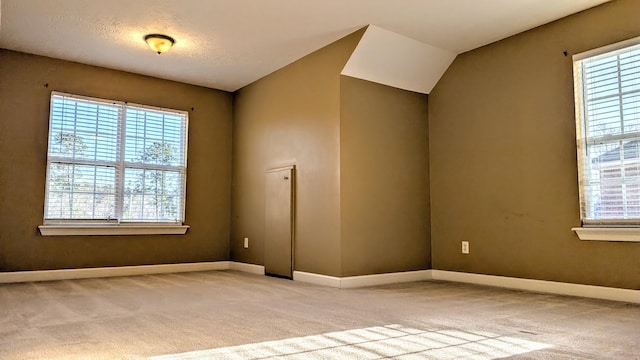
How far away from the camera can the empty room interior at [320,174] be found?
3.12 metres

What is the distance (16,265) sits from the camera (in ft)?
15.1

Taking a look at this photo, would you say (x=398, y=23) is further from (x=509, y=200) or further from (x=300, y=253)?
(x=300, y=253)

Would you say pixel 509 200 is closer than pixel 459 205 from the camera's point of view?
Yes

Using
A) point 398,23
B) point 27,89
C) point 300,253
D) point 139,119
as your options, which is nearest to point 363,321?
point 300,253

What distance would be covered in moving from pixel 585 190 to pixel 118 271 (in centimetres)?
472

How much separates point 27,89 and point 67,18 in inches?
49.7

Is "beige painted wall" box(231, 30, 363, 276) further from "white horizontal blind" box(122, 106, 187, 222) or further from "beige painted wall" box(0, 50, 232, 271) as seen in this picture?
"white horizontal blind" box(122, 106, 187, 222)

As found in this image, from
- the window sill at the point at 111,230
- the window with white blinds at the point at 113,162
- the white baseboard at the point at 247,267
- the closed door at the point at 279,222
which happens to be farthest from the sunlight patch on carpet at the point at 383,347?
the window with white blinds at the point at 113,162

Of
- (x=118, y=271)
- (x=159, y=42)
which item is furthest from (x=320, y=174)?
(x=118, y=271)

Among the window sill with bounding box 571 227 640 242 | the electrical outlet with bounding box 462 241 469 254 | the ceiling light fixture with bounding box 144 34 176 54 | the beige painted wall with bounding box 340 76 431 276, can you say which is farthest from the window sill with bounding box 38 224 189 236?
the window sill with bounding box 571 227 640 242

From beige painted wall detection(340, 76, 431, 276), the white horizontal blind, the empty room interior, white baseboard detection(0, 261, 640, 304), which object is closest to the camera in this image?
the empty room interior

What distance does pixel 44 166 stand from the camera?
4.80 m

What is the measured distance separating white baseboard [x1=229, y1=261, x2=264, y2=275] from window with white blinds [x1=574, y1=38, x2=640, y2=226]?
3359 millimetres

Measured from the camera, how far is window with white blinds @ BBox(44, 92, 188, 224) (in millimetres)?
4887
